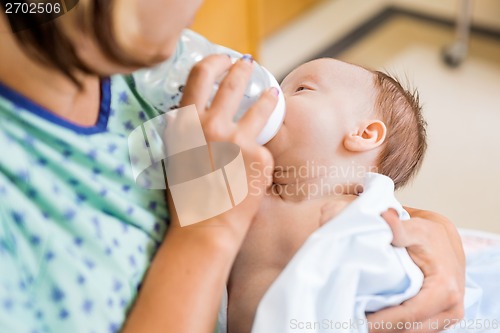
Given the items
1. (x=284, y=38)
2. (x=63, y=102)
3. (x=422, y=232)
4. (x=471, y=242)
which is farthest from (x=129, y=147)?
(x=284, y=38)

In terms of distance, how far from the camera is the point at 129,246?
0.72m

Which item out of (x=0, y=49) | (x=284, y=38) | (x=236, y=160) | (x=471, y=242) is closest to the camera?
(x=0, y=49)

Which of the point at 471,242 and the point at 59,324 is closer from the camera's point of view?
the point at 59,324

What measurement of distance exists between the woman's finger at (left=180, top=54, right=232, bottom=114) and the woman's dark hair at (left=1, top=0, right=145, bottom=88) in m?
0.11

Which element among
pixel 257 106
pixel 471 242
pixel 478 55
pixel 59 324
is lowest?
pixel 478 55

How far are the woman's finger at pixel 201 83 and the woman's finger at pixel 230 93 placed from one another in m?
0.01

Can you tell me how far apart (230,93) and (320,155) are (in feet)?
1.03

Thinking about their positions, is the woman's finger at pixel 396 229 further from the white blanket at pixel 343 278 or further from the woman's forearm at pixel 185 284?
the woman's forearm at pixel 185 284

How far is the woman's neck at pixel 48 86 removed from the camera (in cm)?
63

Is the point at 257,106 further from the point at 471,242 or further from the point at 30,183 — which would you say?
the point at 471,242

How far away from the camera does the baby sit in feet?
2.97

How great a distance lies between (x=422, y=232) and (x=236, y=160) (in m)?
0.36

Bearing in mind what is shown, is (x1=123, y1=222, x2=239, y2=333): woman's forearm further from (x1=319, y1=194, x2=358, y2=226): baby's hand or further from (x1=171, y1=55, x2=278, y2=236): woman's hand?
(x1=319, y1=194, x2=358, y2=226): baby's hand

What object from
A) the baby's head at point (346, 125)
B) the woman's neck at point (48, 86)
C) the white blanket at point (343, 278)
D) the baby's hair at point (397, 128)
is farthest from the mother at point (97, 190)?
the baby's hair at point (397, 128)
